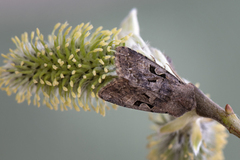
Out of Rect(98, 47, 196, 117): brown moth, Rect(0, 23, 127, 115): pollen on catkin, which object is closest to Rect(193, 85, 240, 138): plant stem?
Rect(98, 47, 196, 117): brown moth

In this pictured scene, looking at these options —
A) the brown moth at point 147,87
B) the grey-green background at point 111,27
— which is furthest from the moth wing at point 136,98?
the grey-green background at point 111,27

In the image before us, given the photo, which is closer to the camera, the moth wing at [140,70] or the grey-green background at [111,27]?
the moth wing at [140,70]

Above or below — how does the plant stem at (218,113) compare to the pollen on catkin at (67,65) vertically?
below

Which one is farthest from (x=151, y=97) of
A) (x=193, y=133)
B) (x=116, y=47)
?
Result: (x=193, y=133)

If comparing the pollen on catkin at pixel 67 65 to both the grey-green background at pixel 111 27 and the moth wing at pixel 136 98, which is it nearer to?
the moth wing at pixel 136 98

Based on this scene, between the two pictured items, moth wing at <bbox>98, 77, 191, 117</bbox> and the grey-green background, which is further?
the grey-green background

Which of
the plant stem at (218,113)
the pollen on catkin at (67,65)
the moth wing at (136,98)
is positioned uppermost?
the pollen on catkin at (67,65)

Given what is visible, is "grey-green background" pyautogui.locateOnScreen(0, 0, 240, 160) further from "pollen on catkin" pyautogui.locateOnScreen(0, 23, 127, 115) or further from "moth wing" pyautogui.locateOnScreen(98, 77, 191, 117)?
"moth wing" pyautogui.locateOnScreen(98, 77, 191, 117)
